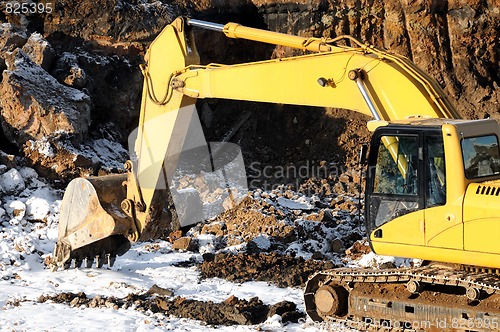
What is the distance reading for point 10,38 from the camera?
1534 cm

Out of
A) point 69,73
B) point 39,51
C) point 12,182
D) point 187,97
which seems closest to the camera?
point 187,97

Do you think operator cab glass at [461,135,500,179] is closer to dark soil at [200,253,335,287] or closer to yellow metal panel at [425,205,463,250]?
yellow metal panel at [425,205,463,250]

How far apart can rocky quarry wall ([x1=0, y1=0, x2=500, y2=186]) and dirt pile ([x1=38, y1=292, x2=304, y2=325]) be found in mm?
5720

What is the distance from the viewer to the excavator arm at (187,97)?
7.95 m

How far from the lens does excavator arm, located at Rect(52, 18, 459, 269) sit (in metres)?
7.95

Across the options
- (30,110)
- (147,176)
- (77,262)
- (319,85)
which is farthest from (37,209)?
(319,85)

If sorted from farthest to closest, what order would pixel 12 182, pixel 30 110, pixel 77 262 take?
pixel 30 110 < pixel 12 182 < pixel 77 262

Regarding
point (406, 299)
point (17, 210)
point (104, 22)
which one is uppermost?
point (104, 22)

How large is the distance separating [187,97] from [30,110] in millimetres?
5629

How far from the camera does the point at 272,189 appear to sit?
1512 centimetres

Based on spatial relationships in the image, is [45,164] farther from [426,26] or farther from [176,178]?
[426,26]

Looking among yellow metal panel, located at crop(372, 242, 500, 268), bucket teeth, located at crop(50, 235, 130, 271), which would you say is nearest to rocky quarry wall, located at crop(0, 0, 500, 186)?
bucket teeth, located at crop(50, 235, 130, 271)

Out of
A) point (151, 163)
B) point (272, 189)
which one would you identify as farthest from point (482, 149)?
point (272, 189)

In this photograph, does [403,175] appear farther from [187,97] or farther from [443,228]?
[187,97]
